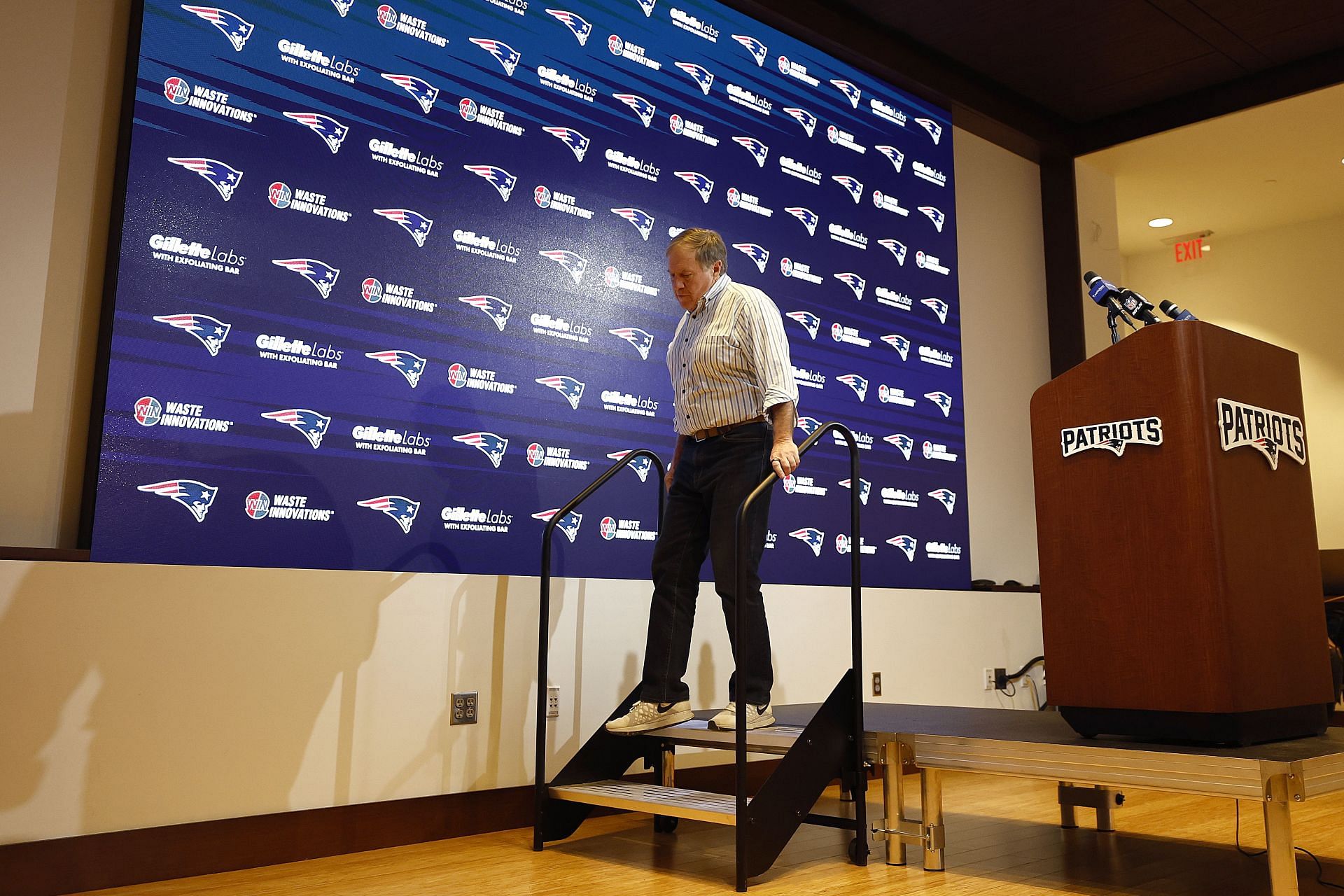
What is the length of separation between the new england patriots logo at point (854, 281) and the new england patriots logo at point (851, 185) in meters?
0.37

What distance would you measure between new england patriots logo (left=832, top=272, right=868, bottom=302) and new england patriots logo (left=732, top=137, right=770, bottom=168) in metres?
0.64

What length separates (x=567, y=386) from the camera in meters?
3.89

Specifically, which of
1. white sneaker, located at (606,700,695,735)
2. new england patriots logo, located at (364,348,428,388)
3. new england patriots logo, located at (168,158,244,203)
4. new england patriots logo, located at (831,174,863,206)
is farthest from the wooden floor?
new england patriots logo, located at (831,174,863,206)

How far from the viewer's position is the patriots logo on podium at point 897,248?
17.4ft

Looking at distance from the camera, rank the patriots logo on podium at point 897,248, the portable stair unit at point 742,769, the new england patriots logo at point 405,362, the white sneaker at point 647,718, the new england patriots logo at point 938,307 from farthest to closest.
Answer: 1. the new england patriots logo at point 938,307
2. the patriots logo on podium at point 897,248
3. the new england patriots logo at point 405,362
4. the white sneaker at point 647,718
5. the portable stair unit at point 742,769

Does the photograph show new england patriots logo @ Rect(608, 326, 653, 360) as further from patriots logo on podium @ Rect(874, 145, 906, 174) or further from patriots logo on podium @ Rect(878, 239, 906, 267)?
patriots logo on podium @ Rect(874, 145, 906, 174)

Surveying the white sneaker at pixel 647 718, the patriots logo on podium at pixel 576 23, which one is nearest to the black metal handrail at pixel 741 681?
the white sneaker at pixel 647 718

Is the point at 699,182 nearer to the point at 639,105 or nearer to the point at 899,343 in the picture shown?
the point at 639,105

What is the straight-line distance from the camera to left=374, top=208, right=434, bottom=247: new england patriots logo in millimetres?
3537

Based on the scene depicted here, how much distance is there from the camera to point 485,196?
3.77m

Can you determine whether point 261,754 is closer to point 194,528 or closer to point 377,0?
point 194,528

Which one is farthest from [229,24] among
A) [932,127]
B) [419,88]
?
[932,127]

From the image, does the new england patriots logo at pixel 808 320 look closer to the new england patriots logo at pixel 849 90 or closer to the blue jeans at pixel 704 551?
the new england patriots logo at pixel 849 90

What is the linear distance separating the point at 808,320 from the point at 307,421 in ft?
7.77
